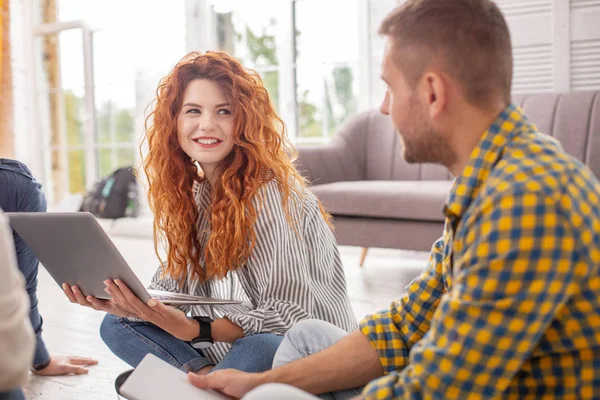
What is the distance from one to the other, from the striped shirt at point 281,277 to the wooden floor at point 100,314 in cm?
61

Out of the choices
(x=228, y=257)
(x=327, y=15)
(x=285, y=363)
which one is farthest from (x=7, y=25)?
(x=285, y=363)

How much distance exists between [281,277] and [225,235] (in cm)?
17

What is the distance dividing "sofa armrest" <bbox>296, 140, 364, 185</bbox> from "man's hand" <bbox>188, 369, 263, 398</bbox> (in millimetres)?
2311

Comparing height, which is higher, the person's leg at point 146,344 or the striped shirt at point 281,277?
the striped shirt at point 281,277

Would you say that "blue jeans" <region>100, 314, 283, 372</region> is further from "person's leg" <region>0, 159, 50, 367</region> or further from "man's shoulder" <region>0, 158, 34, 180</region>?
"man's shoulder" <region>0, 158, 34, 180</region>

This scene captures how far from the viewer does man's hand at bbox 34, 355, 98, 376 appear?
215cm

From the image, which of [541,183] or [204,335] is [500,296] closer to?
[541,183]

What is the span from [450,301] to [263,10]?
467cm

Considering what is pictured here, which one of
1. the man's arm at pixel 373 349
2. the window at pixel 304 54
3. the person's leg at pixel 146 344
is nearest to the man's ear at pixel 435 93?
the man's arm at pixel 373 349

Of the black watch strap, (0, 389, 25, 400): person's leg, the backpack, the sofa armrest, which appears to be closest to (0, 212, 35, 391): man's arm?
(0, 389, 25, 400): person's leg

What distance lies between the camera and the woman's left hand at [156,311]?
4.46ft

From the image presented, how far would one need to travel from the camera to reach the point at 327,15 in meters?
4.75

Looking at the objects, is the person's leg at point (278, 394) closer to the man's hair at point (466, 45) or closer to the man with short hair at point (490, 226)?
the man with short hair at point (490, 226)

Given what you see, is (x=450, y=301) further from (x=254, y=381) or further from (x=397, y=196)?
(x=397, y=196)
